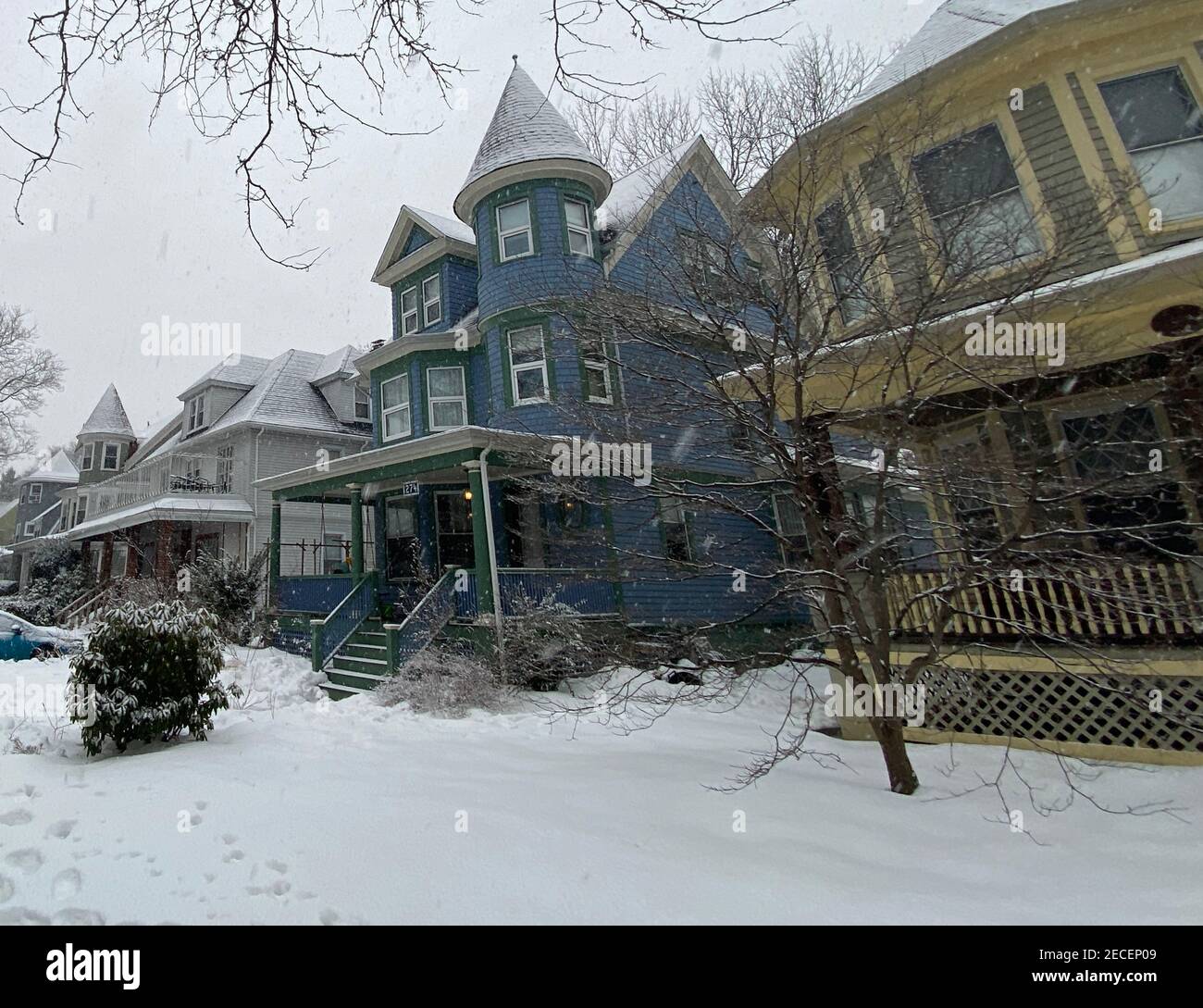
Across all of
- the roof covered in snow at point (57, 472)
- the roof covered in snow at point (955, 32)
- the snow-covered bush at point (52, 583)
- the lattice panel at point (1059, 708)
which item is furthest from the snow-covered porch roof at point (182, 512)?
the roof covered in snow at point (57, 472)

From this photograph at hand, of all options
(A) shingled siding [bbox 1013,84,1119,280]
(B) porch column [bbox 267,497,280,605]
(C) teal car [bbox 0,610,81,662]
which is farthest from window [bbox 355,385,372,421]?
(A) shingled siding [bbox 1013,84,1119,280]

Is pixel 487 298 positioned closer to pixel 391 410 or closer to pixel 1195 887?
pixel 391 410

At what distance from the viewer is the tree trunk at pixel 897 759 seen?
488 cm

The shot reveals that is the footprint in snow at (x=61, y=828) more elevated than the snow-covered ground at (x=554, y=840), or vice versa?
the footprint in snow at (x=61, y=828)

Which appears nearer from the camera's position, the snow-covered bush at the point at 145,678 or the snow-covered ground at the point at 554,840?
the snow-covered ground at the point at 554,840

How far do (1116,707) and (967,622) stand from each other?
161 cm

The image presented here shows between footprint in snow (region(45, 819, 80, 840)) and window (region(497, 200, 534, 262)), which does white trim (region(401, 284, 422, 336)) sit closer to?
window (region(497, 200, 534, 262))

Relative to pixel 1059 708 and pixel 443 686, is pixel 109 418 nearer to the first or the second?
pixel 443 686

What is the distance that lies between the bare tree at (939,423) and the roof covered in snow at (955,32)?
30.7 inches

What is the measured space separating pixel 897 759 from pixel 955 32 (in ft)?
31.3

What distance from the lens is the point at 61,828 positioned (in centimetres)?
372

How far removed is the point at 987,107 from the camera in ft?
25.9

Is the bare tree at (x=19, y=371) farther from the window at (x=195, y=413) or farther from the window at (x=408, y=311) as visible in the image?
the window at (x=408, y=311)

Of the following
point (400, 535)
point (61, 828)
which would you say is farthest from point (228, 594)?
point (61, 828)
